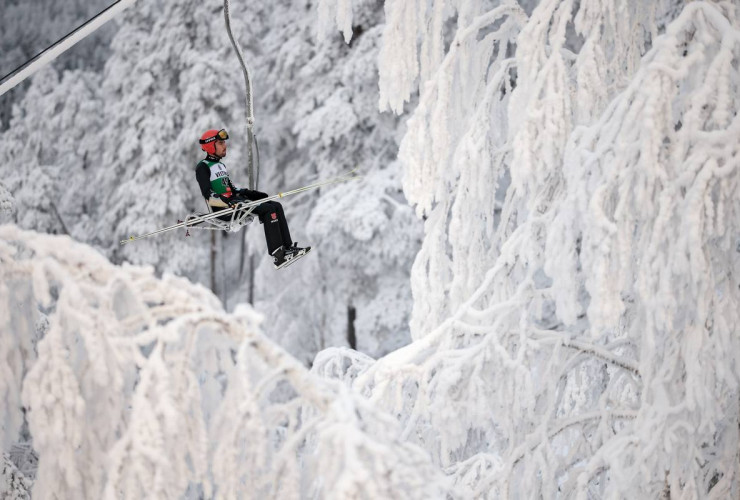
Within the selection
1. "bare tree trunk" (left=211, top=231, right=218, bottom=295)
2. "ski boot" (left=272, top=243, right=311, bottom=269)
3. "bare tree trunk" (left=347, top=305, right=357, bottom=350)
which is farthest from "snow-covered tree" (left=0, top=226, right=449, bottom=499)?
"bare tree trunk" (left=211, top=231, right=218, bottom=295)

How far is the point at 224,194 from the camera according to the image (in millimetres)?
6078

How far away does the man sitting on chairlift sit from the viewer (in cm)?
602

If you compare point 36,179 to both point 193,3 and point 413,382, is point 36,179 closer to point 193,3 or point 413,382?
point 193,3

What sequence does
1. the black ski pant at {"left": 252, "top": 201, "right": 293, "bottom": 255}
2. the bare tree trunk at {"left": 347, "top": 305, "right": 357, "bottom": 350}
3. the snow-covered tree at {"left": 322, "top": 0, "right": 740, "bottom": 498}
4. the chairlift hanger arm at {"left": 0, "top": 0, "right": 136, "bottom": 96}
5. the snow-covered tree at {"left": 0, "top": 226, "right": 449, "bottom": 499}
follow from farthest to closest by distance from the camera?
the bare tree trunk at {"left": 347, "top": 305, "right": 357, "bottom": 350}, the black ski pant at {"left": 252, "top": 201, "right": 293, "bottom": 255}, the chairlift hanger arm at {"left": 0, "top": 0, "right": 136, "bottom": 96}, the snow-covered tree at {"left": 322, "top": 0, "right": 740, "bottom": 498}, the snow-covered tree at {"left": 0, "top": 226, "right": 449, "bottom": 499}

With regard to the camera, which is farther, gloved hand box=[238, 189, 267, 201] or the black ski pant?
the black ski pant

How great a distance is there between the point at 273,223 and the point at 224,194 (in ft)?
2.05

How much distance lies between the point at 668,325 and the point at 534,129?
993mm

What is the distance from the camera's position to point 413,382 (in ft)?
11.2

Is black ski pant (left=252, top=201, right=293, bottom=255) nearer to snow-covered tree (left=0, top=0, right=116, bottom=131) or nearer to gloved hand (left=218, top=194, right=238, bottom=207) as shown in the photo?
gloved hand (left=218, top=194, right=238, bottom=207)

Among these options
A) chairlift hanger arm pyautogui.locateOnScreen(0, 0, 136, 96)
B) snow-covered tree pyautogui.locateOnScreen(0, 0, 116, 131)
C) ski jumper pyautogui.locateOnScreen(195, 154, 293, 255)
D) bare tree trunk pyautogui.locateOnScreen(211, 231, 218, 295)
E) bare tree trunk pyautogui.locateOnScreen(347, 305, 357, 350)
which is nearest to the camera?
chairlift hanger arm pyautogui.locateOnScreen(0, 0, 136, 96)

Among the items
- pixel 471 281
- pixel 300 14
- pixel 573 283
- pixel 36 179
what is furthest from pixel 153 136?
pixel 573 283

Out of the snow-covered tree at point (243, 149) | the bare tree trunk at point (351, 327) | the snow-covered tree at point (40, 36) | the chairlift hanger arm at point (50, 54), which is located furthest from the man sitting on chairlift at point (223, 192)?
the snow-covered tree at point (40, 36)

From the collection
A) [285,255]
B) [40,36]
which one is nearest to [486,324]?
[285,255]

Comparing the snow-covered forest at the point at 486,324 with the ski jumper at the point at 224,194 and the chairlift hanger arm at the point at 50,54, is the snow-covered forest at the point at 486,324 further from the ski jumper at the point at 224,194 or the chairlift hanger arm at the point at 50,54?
the ski jumper at the point at 224,194
